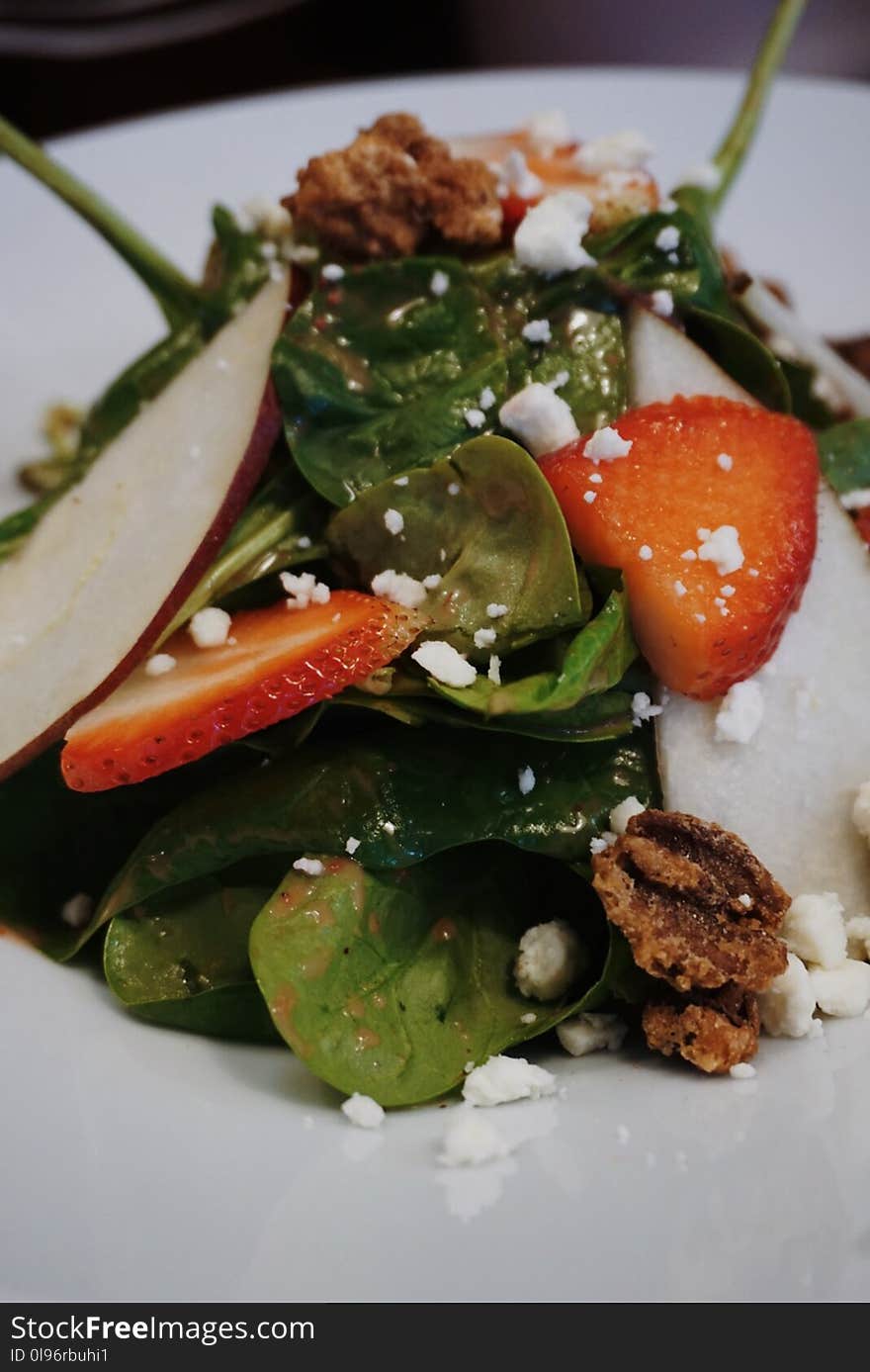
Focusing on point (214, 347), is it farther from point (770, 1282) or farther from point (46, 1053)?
point (770, 1282)

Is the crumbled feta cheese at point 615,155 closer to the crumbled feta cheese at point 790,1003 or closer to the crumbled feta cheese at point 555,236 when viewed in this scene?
the crumbled feta cheese at point 555,236

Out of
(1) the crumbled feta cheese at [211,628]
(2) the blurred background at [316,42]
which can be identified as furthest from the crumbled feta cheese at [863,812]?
(2) the blurred background at [316,42]

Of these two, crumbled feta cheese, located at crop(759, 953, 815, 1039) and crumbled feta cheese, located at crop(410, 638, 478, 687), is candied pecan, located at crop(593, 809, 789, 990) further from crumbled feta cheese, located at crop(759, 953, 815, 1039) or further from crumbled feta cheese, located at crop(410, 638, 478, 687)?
crumbled feta cheese, located at crop(410, 638, 478, 687)

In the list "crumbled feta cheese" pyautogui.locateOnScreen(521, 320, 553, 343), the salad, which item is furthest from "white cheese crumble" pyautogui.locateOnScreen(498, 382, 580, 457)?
"crumbled feta cheese" pyautogui.locateOnScreen(521, 320, 553, 343)

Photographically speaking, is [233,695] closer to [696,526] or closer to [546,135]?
[696,526]

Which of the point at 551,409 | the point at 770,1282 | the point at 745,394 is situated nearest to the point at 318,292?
the point at 551,409
